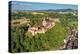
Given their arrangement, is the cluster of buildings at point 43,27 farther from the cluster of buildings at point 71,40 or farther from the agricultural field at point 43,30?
the cluster of buildings at point 71,40

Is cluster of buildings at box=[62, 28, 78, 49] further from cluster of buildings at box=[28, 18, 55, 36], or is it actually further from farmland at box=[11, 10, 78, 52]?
cluster of buildings at box=[28, 18, 55, 36]

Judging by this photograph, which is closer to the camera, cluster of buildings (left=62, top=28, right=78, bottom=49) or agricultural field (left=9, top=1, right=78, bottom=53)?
agricultural field (left=9, top=1, right=78, bottom=53)

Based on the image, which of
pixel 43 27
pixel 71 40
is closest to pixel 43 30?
pixel 43 27

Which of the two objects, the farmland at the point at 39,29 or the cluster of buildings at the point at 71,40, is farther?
the cluster of buildings at the point at 71,40

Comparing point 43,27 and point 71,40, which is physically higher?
point 43,27

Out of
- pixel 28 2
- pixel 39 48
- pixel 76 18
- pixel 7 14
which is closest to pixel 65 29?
pixel 76 18

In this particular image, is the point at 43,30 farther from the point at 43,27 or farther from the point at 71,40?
the point at 71,40

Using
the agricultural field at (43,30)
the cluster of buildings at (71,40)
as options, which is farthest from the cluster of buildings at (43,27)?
the cluster of buildings at (71,40)

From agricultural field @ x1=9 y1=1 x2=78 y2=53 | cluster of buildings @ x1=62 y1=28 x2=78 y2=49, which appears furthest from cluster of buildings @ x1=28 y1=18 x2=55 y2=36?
cluster of buildings @ x1=62 y1=28 x2=78 y2=49

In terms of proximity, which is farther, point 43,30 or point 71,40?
point 71,40
